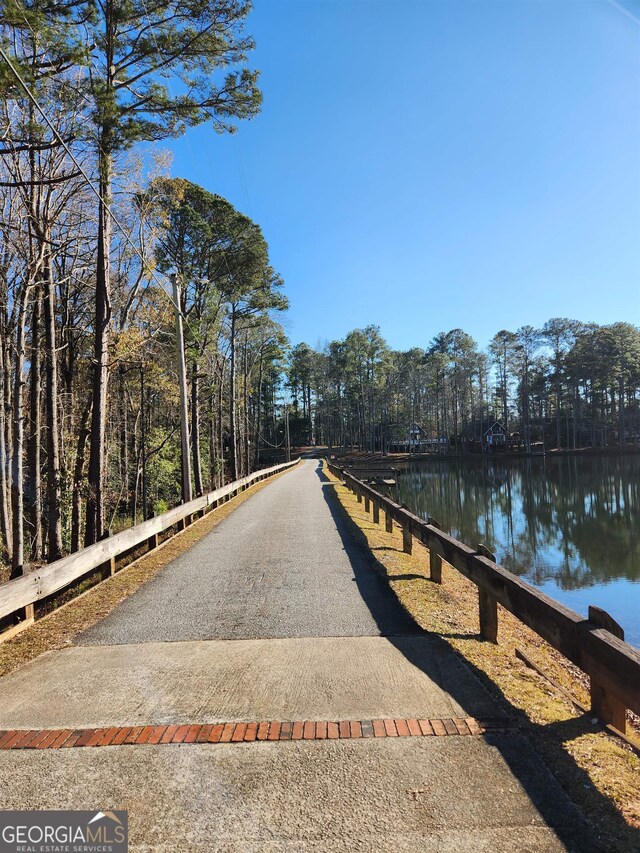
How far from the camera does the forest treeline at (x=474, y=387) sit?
6831 centimetres

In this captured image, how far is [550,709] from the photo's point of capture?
3.33 m

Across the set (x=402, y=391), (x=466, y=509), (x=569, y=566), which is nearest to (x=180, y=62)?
(x=569, y=566)

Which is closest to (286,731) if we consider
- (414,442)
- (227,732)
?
(227,732)

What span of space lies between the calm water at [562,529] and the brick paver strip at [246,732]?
20.3 ft

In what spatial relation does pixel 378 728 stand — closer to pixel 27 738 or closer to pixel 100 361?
pixel 27 738

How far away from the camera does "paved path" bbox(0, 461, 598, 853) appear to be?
2225mm

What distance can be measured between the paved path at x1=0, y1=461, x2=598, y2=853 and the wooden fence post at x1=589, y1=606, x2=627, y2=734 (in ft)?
2.19

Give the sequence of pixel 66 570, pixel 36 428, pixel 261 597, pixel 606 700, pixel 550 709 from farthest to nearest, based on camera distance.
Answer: pixel 36 428
pixel 261 597
pixel 66 570
pixel 550 709
pixel 606 700

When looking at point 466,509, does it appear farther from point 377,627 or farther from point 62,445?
point 377,627

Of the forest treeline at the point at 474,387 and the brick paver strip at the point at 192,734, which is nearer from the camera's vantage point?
the brick paver strip at the point at 192,734

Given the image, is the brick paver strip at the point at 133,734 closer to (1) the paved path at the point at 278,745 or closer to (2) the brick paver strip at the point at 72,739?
(1) the paved path at the point at 278,745

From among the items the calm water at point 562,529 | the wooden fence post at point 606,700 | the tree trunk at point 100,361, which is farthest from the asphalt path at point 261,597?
the calm water at point 562,529

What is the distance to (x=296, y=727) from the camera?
3.06 metres

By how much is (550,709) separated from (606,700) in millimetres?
356
